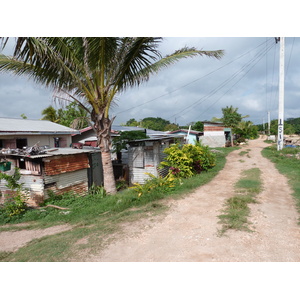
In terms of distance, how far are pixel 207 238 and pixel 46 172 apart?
635 centimetres

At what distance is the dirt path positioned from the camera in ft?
10.1

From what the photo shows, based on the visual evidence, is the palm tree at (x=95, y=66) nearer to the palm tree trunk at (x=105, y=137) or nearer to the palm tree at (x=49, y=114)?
the palm tree trunk at (x=105, y=137)

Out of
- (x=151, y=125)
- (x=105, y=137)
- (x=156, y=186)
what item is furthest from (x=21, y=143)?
(x=151, y=125)

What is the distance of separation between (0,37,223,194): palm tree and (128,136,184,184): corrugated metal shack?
243 cm

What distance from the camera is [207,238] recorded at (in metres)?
3.62

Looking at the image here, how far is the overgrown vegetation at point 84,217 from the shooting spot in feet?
12.5

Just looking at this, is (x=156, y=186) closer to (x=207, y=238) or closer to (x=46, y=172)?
(x=207, y=238)

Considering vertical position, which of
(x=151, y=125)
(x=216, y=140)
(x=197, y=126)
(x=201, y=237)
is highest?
(x=151, y=125)

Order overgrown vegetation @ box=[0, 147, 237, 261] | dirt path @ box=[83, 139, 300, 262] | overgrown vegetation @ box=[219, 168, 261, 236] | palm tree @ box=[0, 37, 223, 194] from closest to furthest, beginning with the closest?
dirt path @ box=[83, 139, 300, 262]
overgrown vegetation @ box=[0, 147, 237, 261]
overgrown vegetation @ box=[219, 168, 261, 236]
palm tree @ box=[0, 37, 223, 194]

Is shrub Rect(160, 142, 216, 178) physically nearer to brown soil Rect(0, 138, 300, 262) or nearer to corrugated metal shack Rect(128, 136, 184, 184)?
corrugated metal shack Rect(128, 136, 184, 184)

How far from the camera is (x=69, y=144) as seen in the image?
17.5 metres

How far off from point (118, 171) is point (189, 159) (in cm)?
457

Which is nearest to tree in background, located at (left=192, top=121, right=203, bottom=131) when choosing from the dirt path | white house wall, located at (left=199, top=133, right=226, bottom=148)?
white house wall, located at (left=199, top=133, right=226, bottom=148)

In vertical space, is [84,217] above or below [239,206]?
below
